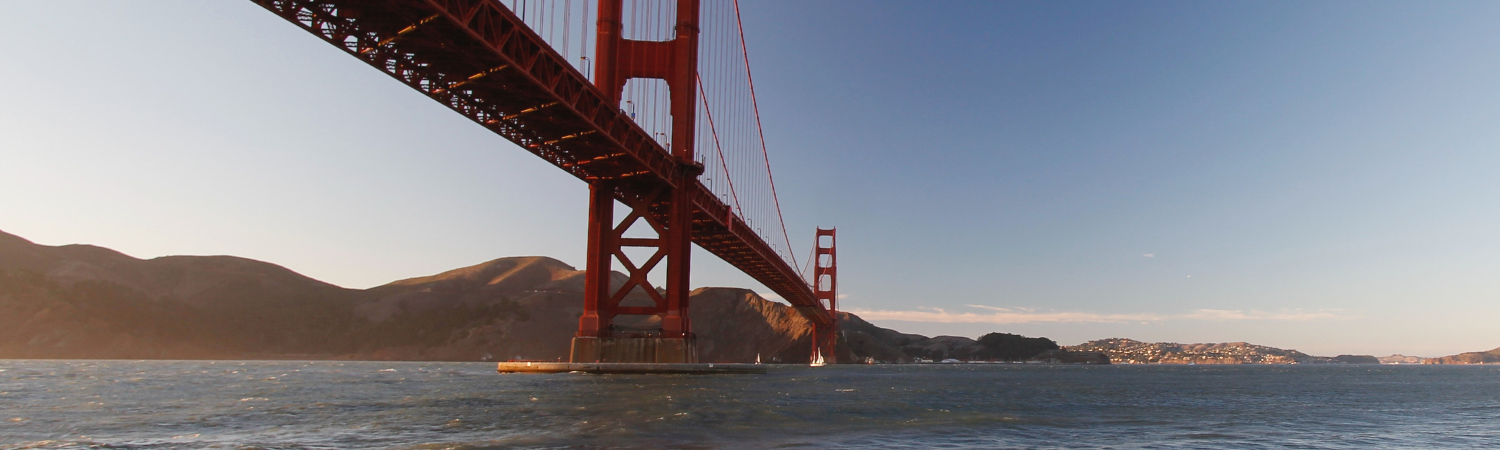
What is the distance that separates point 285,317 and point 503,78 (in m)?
137

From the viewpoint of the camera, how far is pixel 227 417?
53.7 ft

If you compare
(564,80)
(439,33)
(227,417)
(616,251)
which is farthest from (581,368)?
(227,417)

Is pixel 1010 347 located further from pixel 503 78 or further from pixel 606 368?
pixel 503 78

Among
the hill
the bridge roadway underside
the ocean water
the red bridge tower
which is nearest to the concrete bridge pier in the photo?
the red bridge tower

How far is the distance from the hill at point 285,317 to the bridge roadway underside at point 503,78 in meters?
96.8

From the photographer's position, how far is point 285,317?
479ft

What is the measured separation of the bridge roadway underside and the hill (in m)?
96.8

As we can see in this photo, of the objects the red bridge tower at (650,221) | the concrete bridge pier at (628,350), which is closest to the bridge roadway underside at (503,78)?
the red bridge tower at (650,221)

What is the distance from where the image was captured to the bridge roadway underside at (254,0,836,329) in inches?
869

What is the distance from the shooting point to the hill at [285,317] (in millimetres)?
126500

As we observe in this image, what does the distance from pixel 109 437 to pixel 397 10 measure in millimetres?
11781

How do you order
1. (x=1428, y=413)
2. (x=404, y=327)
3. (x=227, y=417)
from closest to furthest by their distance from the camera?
(x=227, y=417) → (x=1428, y=413) → (x=404, y=327)

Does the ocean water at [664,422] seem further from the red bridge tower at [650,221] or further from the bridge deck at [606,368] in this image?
the red bridge tower at [650,221]

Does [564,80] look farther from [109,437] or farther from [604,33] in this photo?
[109,437]
